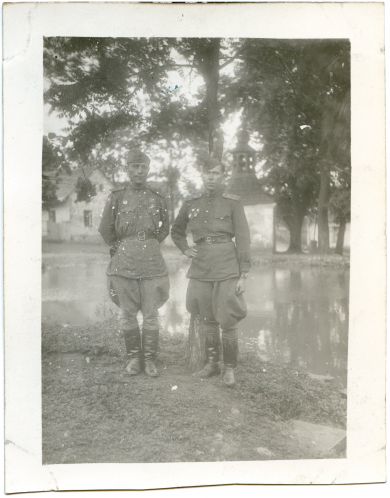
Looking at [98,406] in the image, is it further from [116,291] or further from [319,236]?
[319,236]

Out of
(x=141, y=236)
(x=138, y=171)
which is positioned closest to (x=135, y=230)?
(x=141, y=236)

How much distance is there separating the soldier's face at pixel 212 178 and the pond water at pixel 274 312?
588 mm

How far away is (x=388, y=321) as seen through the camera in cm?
287

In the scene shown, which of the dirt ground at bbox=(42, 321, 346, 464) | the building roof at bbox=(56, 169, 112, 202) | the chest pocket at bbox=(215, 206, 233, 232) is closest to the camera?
the dirt ground at bbox=(42, 321, 346, 464)

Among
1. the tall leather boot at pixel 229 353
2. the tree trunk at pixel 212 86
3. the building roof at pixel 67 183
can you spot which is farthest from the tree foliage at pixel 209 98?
the tall leather boot at pixel 229 353

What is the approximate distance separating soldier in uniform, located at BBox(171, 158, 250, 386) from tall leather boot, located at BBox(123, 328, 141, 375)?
449 mm

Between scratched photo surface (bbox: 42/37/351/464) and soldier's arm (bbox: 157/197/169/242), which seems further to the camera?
soldier's arm (bbox: 157/197/169/242)

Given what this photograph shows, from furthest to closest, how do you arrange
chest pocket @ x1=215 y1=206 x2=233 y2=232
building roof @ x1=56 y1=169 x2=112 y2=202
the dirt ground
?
chest pocket @ x1=215 y1=206 x2=233 y2=232
building roof @ x1=56 y1=169 x2=112 y2=202
the dirt ground

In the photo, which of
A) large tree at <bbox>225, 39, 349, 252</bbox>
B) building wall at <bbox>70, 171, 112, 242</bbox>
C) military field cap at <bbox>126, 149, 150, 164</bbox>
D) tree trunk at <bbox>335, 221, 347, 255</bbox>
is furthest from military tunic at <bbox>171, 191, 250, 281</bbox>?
tree trunk at <bbox>335, 221, 347, 255</bbox>

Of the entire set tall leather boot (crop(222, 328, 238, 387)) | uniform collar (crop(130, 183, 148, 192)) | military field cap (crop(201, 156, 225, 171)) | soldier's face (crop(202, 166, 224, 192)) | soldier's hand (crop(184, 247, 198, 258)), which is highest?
military field cap (crop(201, 156, 225, 171))

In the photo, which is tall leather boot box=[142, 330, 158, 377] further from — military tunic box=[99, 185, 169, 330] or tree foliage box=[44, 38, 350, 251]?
tree foliage box=[44, 38, 350, 251]

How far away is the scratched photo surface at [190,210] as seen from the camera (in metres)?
2.77

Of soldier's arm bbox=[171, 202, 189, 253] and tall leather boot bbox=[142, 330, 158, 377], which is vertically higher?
soldier's arm bbox=[171, 202, 189, 253]

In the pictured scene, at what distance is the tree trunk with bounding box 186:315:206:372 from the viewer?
2924 millimetres
